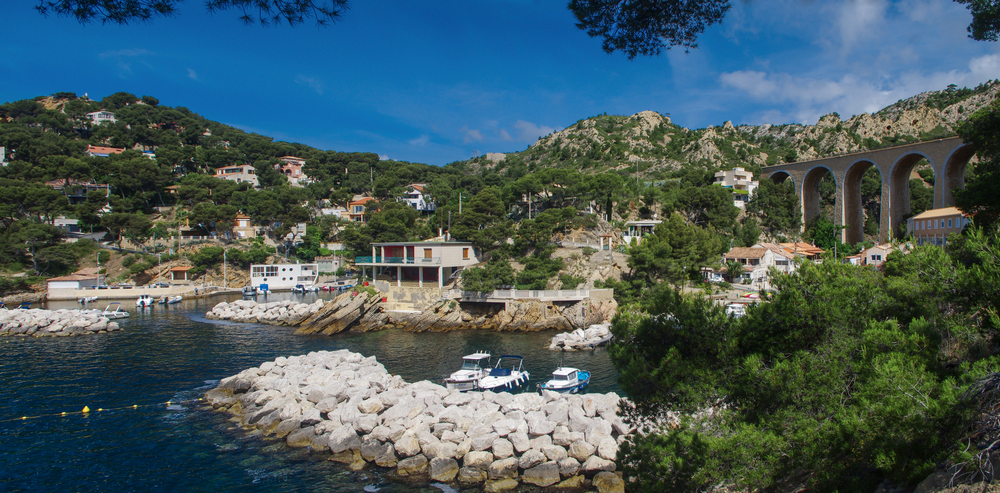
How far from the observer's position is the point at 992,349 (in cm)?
575

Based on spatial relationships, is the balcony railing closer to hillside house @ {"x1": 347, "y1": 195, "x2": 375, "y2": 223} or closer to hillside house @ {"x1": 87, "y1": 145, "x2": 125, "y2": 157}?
hillside house @ {"x1": 347, "y1": 195, "x2": 375, "y2": 223}

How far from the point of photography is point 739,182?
55188 millimetres

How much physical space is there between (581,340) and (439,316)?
987cm

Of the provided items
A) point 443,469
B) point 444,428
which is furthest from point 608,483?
point 444,428

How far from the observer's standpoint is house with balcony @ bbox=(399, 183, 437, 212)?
2553 inches

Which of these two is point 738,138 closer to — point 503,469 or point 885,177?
point 885,177

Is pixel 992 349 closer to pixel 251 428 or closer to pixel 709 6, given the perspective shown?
pixel 709 6

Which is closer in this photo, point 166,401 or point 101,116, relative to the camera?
point 166,401

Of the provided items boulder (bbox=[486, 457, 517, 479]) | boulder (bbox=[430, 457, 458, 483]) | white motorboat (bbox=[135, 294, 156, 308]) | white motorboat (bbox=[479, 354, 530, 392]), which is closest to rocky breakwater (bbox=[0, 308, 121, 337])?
white motorboat (bbox=[135, 294, 156, 308])

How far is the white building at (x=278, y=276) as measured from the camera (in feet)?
160

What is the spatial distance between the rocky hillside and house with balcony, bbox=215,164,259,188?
44.0 metres

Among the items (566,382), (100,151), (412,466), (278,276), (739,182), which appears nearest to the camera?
(412,466)

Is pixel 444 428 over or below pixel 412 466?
over

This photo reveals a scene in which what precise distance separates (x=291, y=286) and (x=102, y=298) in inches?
597
